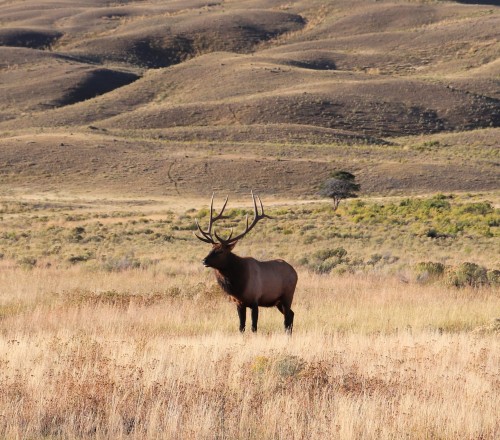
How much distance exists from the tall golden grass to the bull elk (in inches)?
16.7

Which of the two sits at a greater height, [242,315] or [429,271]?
[242,315]

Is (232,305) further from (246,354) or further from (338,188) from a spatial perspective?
(338,188)

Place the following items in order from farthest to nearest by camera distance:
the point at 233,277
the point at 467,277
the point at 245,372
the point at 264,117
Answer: the point at 264,117 → the point at 467,277 → the point at 233,277 → the point at 245,372

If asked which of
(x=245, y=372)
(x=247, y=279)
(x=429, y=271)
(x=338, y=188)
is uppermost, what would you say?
(x=245, y=372)

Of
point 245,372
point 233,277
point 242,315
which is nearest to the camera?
point 245,372

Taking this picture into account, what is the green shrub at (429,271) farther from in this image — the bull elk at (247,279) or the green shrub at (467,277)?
the bull elk at (247,279)

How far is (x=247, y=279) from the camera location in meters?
11.2

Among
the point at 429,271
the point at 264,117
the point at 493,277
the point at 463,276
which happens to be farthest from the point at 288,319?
the point at 264,117

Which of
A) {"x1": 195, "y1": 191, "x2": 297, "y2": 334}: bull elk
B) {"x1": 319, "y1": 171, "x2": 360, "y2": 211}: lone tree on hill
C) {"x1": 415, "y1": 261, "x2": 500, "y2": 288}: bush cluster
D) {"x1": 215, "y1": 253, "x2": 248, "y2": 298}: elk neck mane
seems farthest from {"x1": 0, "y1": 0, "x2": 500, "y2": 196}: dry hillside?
{"x1": 215, "y1": 253, "x2": 248, "y2": 298}: elk neck mane

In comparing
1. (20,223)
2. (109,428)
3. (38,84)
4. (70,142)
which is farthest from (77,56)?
(109,428)

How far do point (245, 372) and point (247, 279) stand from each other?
302cm

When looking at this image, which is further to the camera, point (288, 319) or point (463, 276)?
point (463, 276)

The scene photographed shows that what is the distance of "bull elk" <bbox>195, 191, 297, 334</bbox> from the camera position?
11164 millimetres

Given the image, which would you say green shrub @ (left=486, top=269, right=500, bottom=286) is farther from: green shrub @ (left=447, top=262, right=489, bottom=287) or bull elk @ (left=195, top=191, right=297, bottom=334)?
bull elk @ (left=195, top=191, right=297, bottom=334)
